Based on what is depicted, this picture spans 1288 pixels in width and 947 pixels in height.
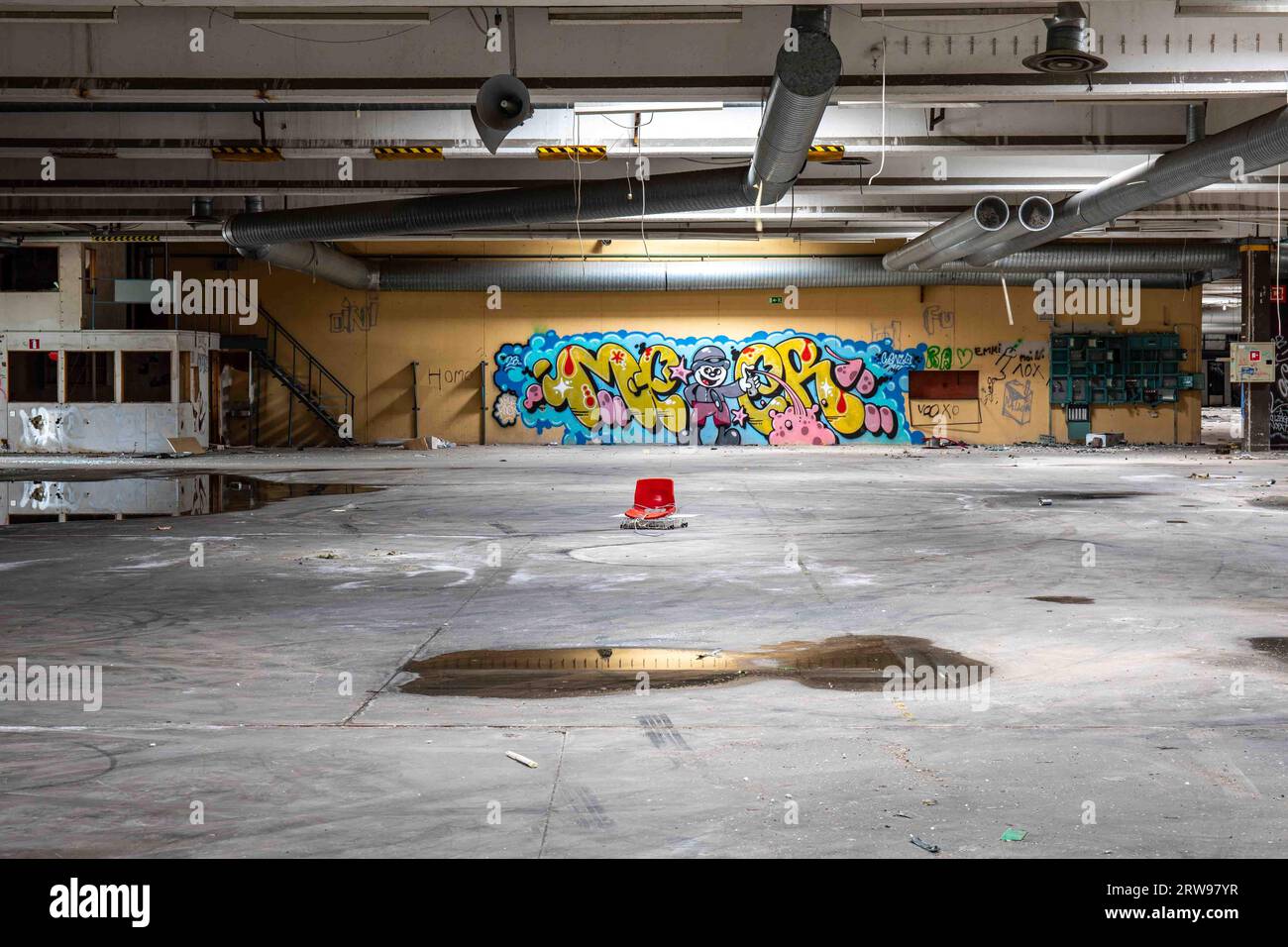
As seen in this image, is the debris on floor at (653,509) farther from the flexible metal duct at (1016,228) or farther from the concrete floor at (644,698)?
the flexible metal duct at (1016,228)

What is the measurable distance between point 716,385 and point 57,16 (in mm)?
20775

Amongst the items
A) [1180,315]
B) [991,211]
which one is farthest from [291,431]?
[1180,315]

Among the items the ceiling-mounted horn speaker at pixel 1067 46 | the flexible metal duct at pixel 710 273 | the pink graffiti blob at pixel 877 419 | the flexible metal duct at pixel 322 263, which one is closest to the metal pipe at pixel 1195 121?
the ceiling-mounted horn speaker at pixel 1067 46

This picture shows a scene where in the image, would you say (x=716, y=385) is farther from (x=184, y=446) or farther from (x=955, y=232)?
(x=184, y=446)

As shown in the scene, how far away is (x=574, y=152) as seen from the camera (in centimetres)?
1516

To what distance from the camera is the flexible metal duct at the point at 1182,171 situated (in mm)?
12656

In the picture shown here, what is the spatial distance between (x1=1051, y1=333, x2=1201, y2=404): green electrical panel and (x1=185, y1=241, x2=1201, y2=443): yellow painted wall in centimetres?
36

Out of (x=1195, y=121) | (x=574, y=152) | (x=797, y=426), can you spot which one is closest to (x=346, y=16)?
(x=574, y=152)

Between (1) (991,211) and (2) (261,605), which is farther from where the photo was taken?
(1) (991,211)

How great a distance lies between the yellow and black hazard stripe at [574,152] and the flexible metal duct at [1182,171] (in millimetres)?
6933

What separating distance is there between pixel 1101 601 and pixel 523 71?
303 inches

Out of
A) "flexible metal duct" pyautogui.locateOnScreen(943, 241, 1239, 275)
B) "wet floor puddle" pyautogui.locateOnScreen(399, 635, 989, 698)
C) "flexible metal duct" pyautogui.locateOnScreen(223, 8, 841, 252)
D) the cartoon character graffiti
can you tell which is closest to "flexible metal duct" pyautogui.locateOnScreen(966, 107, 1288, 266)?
Result: "flexible metal duct" pyautogui.locateOnScreen(223, 8, 841, 252)
